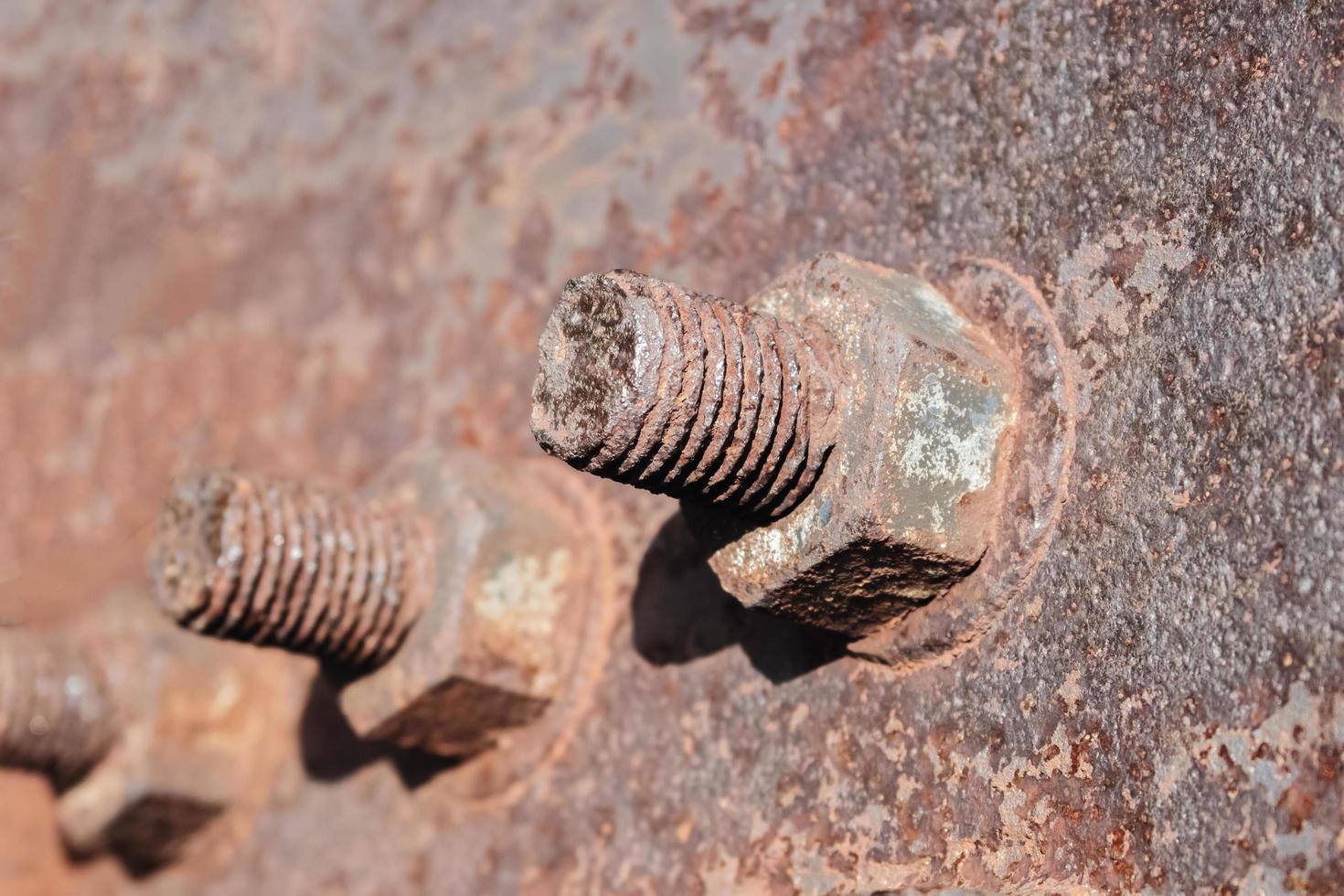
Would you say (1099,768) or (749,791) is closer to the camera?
(1099,768)

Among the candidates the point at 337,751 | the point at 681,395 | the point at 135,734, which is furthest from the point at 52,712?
→ the point at 681,395

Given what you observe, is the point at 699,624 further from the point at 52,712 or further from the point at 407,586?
the point at 52,712

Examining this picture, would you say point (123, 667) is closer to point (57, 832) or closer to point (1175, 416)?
point (57, 832)

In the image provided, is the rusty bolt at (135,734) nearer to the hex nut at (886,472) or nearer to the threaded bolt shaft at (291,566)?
the threaded bolt shaft at (291,566)

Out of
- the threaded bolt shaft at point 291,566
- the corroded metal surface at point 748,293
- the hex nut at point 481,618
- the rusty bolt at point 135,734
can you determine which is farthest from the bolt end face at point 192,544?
the rusty bolt at point 135,734

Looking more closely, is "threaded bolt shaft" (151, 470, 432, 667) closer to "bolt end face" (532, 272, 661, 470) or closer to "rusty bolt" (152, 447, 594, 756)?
"rusty bolt" (152, 447, 594, 756)

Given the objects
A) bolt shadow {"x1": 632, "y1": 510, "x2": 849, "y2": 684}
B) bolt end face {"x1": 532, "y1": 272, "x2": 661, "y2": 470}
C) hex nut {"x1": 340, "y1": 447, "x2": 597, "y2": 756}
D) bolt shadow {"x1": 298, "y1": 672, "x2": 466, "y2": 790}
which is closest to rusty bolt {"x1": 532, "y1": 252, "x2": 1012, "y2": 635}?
A: bolt end face {"x1": 532, "y1": 272, "x2": 661, "y2": 470}

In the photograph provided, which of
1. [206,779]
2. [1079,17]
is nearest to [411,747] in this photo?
[206,779]
